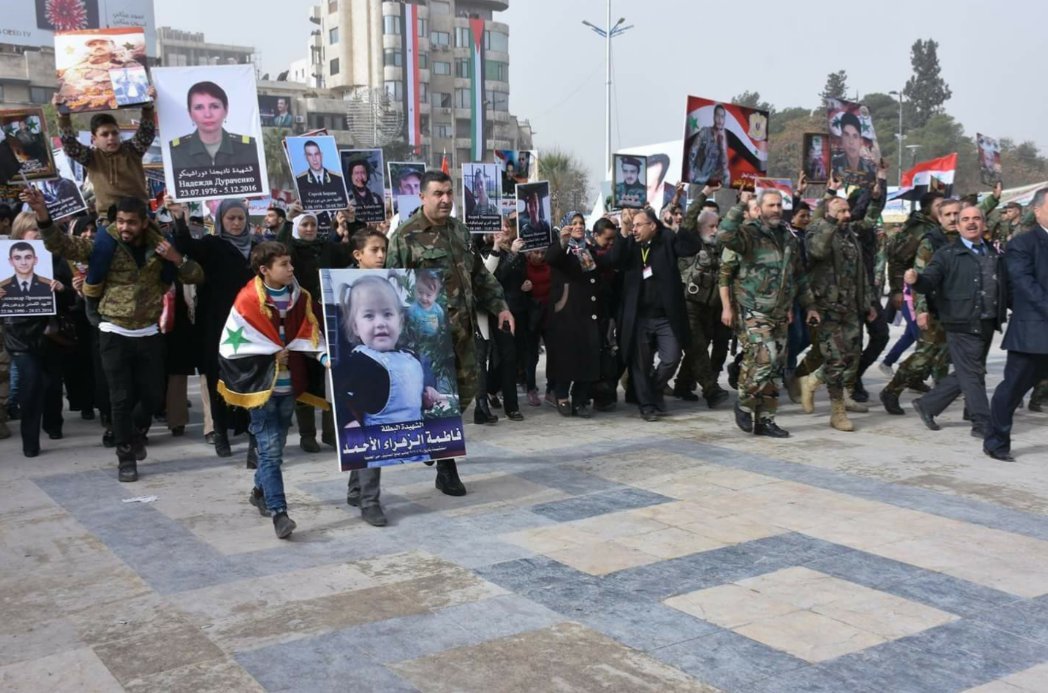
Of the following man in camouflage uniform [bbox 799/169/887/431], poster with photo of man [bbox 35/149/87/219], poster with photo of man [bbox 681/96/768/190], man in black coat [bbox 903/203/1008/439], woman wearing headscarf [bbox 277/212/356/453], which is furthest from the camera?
poster with photo of man [bbox 681/96/768/190]

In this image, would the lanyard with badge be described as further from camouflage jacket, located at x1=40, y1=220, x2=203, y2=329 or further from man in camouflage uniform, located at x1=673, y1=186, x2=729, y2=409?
camouflage jacket, located at x1=40, y1=220, x2=203, y2=329

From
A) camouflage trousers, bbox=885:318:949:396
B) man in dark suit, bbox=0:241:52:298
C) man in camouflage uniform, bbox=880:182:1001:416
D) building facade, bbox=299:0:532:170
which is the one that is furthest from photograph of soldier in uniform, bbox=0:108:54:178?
building facade, bbox=299:0:532:170

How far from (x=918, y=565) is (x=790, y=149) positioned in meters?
70.1

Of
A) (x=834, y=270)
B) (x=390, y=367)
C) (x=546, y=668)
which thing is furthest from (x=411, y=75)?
(x=546, y=668)

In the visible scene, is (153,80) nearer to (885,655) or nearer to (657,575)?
(657,575)

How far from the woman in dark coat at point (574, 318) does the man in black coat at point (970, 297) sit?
284 centimetres

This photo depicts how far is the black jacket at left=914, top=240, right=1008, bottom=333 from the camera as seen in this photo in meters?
8.70

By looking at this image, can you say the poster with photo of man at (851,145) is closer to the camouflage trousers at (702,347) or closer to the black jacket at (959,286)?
the camouflage trousers at (702,347)

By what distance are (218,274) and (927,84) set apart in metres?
112

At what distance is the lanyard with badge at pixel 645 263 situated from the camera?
10.1 metres

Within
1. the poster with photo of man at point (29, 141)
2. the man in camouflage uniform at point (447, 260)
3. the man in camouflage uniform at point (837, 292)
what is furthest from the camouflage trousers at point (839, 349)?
the poster with photo of man at point (29, 141)

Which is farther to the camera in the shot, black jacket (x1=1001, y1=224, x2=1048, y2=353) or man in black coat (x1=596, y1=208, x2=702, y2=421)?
man in black coat (x1=596, y1=208, x2=702, y2=421)

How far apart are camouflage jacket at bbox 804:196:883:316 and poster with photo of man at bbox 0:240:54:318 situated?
21.0 ft

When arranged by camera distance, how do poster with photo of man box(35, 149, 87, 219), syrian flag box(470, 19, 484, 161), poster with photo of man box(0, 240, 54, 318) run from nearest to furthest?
poster with photo of man box(0, 240, 54, 318), poster with photo of man box(35, 149, 87, 219), syrian flag box(470, 19, 484, 161)
